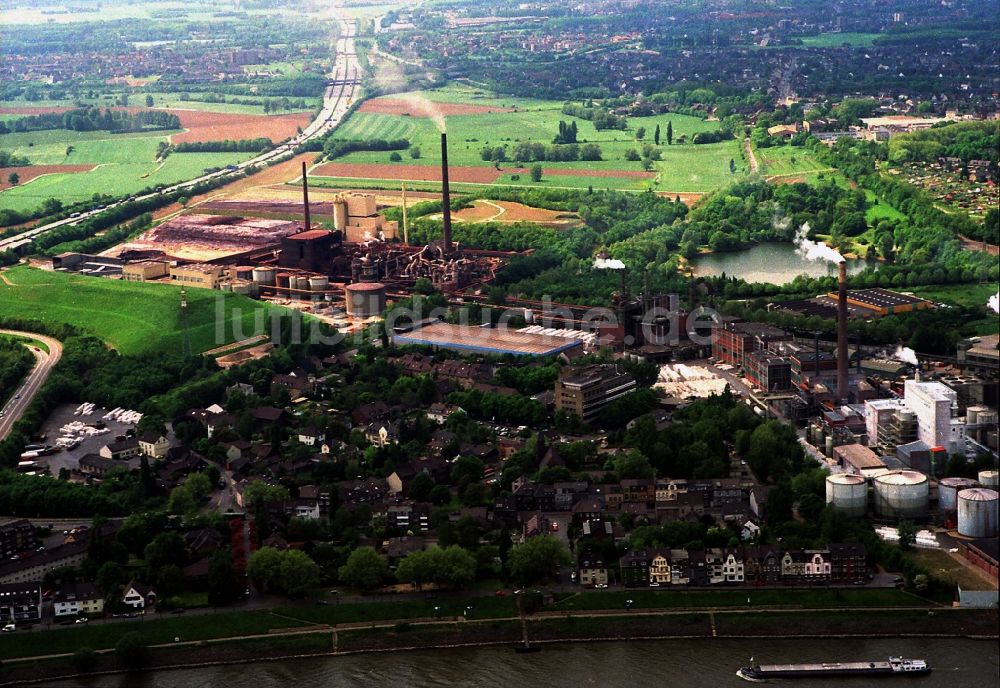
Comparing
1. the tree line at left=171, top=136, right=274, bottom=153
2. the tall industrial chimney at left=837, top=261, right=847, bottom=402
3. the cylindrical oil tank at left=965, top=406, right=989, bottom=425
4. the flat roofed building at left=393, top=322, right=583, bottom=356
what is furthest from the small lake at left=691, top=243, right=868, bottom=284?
the tree line at left=171, top=136, right=274, bottom=153

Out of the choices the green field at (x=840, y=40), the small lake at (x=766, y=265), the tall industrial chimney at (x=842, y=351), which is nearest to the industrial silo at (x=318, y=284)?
the small lake at (x=766, y=265)

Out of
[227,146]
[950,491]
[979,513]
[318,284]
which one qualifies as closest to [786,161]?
[318,284]

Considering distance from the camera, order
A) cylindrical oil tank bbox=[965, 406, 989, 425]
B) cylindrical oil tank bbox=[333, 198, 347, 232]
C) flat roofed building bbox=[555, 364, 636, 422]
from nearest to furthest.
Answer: cylindrical oil tank bbox=[965, 406, 989, 425], flat roofed building bbox=[555, 364, 636, 422], cylindrical oil tank bbox=[333, 198, 347, 232]

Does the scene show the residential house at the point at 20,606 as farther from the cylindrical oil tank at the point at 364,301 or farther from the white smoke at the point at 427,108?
the white smoke at the point at 427,108

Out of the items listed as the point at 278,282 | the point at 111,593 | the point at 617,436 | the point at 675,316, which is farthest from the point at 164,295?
the point at 111,593

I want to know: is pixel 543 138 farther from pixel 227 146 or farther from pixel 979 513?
pixel 979 513

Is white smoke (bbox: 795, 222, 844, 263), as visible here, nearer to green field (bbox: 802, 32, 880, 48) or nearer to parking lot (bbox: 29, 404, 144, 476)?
parking lot (bbox: 29, 404, 144, 476)

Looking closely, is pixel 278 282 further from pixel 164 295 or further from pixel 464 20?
pixel 464 20
